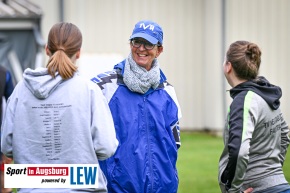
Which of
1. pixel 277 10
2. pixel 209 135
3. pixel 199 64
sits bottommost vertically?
pixel 209 135

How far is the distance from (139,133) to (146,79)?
38 cm

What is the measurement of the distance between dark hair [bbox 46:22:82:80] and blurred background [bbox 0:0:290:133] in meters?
13.3

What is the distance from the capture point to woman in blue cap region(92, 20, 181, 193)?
5316mm

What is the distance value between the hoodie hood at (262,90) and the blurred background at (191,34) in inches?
521

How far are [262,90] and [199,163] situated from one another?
334 inches

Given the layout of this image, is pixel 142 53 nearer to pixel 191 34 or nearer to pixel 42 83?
pixel 42 83

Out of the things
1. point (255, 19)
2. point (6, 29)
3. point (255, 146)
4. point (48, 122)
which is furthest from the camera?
point (255, 19)

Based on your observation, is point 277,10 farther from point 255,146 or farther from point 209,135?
point 255,146

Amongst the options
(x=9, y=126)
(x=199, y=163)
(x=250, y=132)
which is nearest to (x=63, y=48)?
(x=9, y=126)

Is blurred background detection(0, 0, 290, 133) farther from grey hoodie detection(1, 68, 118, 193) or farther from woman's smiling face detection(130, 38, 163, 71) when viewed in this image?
grey hoodie detection(1, 68, 118, 193)

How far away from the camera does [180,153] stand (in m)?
15.5

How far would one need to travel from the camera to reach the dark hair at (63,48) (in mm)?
4840

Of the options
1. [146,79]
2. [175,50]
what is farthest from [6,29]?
[146,79]
